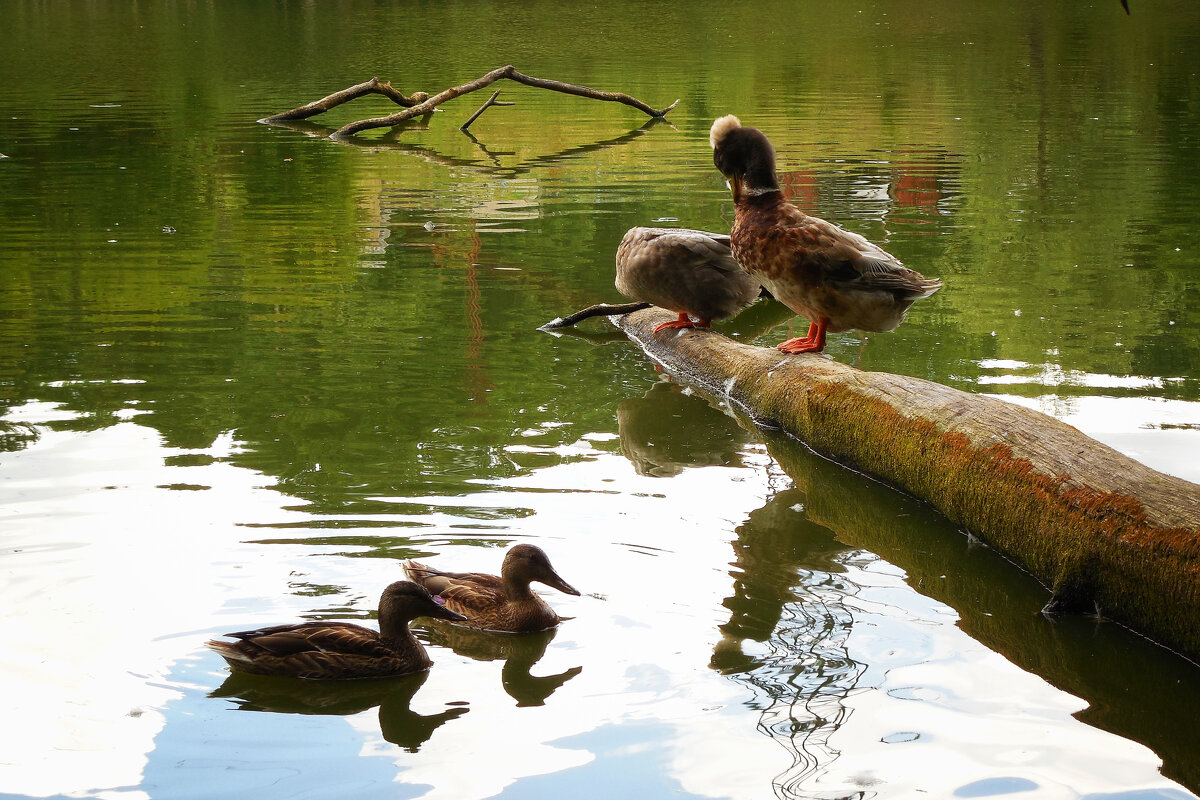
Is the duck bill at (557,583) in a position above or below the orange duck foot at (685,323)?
below

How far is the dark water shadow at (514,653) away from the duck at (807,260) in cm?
366

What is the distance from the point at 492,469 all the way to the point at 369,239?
311 inches

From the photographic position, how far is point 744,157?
28.9 feet

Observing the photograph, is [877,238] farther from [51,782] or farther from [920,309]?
[51,782]

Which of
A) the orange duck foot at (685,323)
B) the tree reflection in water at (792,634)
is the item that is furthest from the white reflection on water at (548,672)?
the orange duck foot at (685,323)

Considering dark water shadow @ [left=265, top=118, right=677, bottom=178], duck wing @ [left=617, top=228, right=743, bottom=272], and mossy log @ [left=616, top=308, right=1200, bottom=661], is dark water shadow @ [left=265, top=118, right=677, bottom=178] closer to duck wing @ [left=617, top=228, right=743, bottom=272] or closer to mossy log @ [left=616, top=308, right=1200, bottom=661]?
duck wing @ [left=617, top=228, right=743, bottom=272]

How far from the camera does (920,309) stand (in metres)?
12.0

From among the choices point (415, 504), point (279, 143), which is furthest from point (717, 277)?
point (279, 143)

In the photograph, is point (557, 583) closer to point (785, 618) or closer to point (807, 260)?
point (785, 618)

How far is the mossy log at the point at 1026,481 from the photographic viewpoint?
5.29 m

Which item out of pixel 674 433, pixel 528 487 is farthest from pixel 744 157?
pixel 528 487

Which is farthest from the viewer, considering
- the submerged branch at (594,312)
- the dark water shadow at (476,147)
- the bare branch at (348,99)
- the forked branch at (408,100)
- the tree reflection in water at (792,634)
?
the bare branch at (348,99)

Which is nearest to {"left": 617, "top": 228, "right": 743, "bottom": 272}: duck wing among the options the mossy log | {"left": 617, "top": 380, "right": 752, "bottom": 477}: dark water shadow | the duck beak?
{"left": 617, "top": 380, "right": 752, "bottom": 477}: dark water shadow

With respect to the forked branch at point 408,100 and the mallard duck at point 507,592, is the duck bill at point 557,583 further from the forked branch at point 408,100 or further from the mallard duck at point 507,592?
the forked branch at point 408,100
